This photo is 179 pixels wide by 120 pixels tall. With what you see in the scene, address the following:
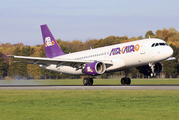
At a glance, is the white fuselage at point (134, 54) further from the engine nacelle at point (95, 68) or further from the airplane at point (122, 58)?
the engine nacelle at point (95, 68)

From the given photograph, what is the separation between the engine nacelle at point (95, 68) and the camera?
3683 cm

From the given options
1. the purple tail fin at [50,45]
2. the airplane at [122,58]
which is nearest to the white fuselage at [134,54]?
the airplane at [122,58]

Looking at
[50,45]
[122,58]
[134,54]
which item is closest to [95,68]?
[122,58]

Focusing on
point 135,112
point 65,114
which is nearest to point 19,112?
point 65,114

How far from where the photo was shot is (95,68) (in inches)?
1446

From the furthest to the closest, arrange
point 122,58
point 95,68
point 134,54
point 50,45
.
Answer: point 50,45
point 122,58
point 134,54
point 95,68

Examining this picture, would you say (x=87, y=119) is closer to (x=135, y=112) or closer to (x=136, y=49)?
(x=135, y=112)

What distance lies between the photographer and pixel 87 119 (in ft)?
39.8

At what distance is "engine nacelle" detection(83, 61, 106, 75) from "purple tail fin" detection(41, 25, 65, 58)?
11.7 m

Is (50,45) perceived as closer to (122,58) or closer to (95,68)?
(95,68)

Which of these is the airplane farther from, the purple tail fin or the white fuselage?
the purple tail fin

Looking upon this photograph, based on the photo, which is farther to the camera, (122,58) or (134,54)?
(122,58)

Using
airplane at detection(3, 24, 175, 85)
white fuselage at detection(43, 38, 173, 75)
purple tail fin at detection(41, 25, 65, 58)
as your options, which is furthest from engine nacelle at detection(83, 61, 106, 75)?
purple tail fin at detection(41, 25, 65, 58)

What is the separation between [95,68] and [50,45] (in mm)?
14720
